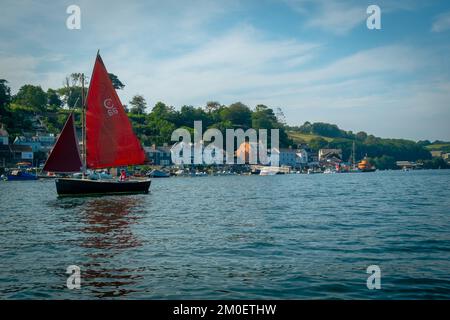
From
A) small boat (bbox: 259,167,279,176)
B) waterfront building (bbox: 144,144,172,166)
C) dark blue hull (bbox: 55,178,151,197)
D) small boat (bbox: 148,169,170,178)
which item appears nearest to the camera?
dark blue hull (bbox: 55,178,151,197)

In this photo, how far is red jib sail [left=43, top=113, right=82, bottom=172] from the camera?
45.5 m

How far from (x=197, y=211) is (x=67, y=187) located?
20.1 m

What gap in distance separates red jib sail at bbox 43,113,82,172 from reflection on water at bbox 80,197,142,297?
13.2 m

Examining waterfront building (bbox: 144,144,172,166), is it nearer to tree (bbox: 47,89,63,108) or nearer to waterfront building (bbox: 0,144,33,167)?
waterfront building (bbox: 0,144,33,167)

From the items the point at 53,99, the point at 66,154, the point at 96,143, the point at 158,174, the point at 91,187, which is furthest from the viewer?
the point at 53,99

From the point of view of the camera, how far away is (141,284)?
13.2m

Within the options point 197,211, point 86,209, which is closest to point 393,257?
point 197,211

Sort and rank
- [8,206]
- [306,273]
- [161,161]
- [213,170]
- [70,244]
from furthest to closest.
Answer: [213,170] < [161,161] < [8,206] < [70,244] < [306,273]

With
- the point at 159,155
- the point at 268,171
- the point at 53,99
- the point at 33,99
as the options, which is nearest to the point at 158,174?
the point at 159,155

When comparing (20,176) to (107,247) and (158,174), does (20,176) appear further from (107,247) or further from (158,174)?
(107,247)

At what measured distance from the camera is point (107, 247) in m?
19.2

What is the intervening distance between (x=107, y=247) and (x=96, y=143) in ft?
101

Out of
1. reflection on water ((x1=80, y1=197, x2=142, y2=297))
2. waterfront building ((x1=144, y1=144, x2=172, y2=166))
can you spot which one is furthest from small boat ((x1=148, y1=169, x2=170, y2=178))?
reflection on water ((x1=80, y1=197, x2=142, y2=297))

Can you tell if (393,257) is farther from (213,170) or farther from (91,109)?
(213,170)
